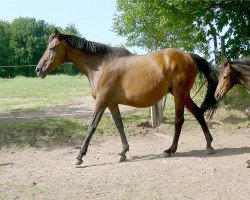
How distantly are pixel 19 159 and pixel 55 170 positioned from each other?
1268 mm

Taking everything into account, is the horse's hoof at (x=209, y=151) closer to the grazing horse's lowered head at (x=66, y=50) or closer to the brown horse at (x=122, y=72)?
the brown horse at (x=122, y=72)

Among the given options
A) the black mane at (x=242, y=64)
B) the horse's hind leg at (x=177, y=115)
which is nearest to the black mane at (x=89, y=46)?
the horse's hind leg at (x=177, y=115)

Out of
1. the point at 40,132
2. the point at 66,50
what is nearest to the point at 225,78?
the point at 66,50

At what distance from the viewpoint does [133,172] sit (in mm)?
5840

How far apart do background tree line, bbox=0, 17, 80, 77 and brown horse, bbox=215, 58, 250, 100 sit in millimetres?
58368

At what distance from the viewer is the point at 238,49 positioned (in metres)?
10.2

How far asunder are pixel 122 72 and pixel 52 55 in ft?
4.17

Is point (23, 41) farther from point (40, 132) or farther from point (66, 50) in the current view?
point (66, 50)

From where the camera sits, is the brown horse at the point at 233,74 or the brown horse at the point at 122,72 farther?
the brown horse at the point at 122,72

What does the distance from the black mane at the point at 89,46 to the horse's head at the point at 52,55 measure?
8cm

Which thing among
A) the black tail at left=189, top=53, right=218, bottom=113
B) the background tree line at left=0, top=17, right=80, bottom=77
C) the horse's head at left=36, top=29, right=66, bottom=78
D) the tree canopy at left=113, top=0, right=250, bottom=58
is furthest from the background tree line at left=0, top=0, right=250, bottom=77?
the background tree line at left=0, top=17, right=80, bottom=77

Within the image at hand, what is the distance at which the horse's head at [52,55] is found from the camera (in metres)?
6.71

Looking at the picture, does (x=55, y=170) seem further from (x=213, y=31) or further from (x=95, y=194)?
(x=213, y=31)

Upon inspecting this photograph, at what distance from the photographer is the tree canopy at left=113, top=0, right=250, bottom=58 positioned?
30.8 feet
